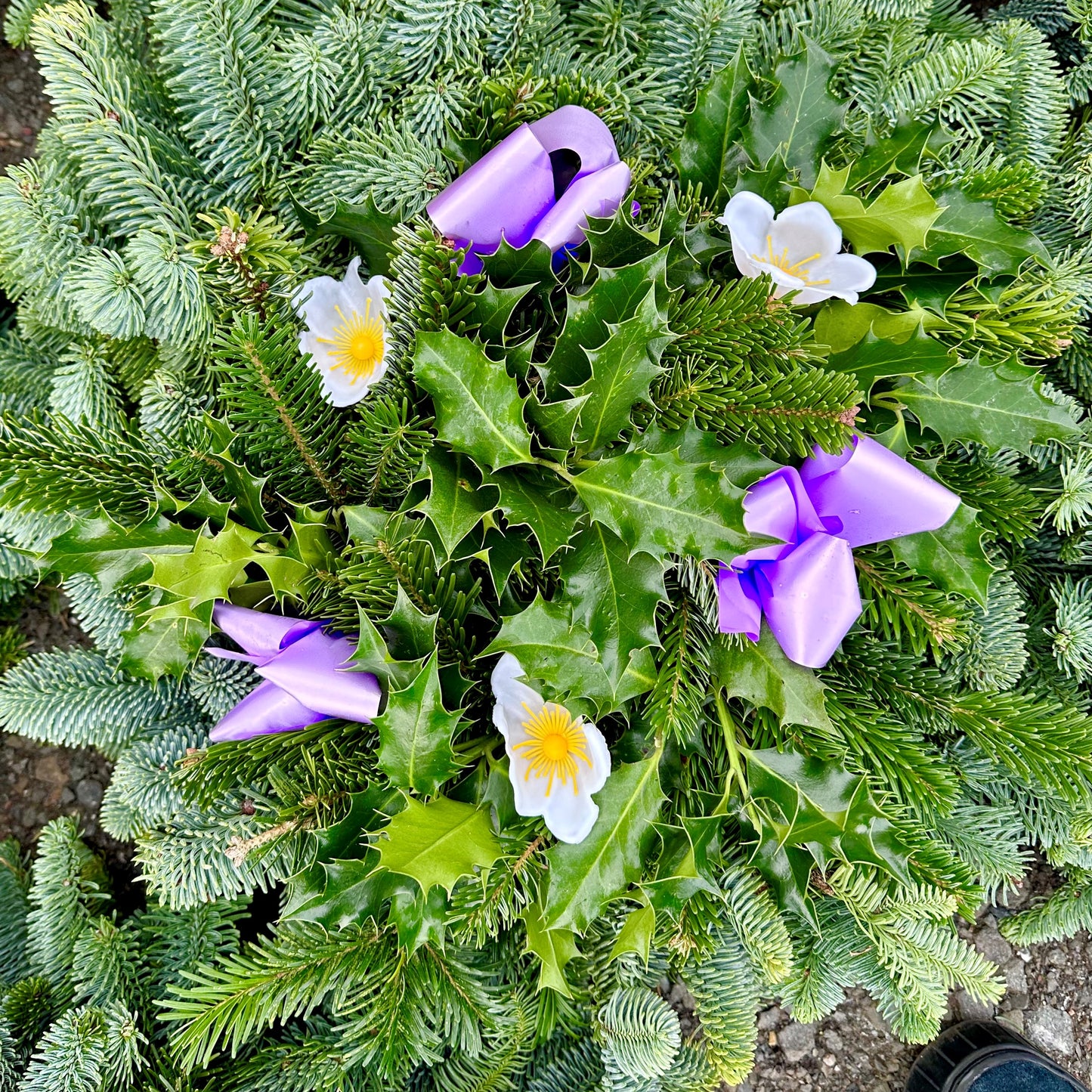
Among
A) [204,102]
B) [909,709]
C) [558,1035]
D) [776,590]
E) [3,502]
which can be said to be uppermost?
[204,102]

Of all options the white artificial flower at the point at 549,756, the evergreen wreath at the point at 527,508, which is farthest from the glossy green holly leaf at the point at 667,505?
the white artificial flower at the point at 549,756

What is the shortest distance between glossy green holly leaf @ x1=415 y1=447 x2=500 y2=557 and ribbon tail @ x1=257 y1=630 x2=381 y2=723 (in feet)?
0.38

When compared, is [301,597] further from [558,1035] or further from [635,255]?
[558,1035]

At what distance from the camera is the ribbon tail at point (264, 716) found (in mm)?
562

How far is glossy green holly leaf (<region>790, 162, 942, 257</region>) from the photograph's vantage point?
0.50 metres

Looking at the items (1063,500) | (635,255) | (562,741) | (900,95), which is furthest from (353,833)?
(900,95)

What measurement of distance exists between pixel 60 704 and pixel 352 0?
22.4 inches

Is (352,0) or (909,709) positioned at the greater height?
(352,0)

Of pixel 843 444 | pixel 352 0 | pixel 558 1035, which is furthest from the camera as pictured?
pixel 558 1035

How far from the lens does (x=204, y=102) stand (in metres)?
0.57

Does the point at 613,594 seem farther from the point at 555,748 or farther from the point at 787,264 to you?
the point at 787,264

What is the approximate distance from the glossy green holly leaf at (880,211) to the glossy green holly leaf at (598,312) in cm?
13

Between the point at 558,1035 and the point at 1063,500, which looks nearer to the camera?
the point at 1063,500

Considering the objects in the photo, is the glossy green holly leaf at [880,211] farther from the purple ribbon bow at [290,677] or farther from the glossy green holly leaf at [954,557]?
the purple ribbon bow at [290,677]
